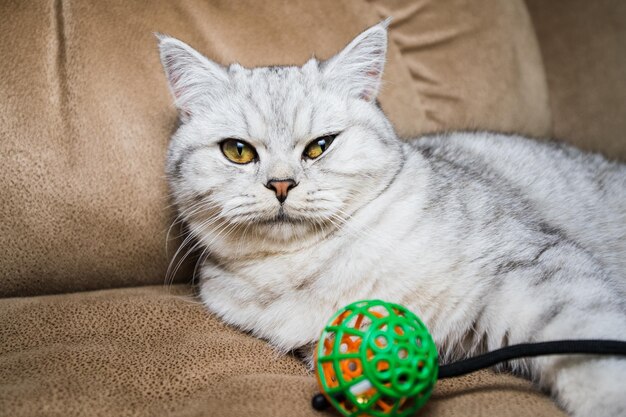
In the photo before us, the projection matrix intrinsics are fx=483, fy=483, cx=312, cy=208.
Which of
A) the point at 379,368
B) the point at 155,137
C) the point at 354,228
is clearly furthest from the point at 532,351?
the point at 155,137

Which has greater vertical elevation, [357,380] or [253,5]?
[253,5]

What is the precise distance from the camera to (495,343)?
1192 mm

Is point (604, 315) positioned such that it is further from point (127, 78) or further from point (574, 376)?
point (127, 78)

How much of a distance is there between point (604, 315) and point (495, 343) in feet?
0.82

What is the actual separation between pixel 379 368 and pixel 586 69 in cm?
192

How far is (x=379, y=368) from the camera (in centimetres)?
89

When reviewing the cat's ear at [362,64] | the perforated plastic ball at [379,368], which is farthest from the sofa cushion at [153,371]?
the cat's ear at [362,64]

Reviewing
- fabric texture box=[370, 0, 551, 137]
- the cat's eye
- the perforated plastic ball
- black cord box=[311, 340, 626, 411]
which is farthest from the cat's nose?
fabric texture box=[370, 0, 551, 137]

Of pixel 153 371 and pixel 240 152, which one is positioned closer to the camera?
pixel 153 371

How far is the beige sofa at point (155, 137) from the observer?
3.55 ft

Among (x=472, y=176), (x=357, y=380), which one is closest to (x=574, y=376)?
(x=357, y=380)

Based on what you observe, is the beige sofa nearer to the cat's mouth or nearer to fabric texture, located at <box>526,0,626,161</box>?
fabric texture, located at <box>526,0,626,161</box>

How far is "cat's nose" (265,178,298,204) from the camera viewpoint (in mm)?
1221

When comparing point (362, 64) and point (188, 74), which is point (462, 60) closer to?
point (362, 64)
